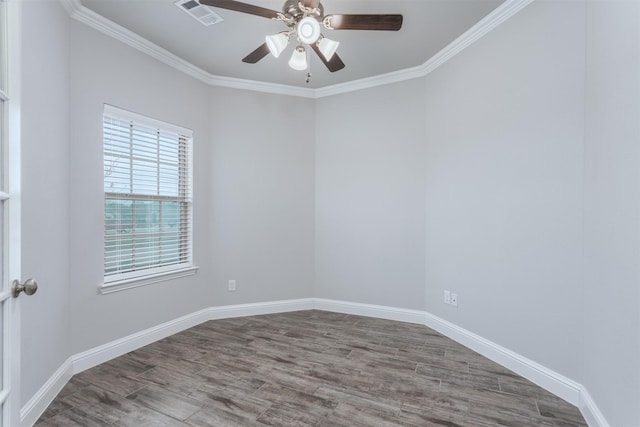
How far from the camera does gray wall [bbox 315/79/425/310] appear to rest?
11.8 feet

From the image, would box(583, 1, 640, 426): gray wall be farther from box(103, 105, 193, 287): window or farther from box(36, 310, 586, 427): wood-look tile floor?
box(103, 105, 193, 287): window

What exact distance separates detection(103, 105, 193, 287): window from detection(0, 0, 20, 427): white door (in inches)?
60.6

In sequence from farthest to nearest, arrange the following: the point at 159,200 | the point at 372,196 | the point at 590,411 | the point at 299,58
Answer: the point at 372,196 → the point at 159,200 → the point at 299,58 → the point at 590,411

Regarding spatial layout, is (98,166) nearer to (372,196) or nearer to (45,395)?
(45,395)

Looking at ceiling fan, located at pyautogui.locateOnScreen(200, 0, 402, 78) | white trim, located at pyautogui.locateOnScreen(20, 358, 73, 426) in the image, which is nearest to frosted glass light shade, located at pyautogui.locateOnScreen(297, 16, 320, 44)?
ceiling fan, located at pyautogui.locateOnScreen(200, 0, 402, 78)

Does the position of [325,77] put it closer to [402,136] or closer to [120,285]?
[402,136]

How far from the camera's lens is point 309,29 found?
204cm

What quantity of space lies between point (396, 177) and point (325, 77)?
4.71 ft

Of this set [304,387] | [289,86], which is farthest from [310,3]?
[304,387]

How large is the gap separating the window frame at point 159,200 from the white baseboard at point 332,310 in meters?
0.49

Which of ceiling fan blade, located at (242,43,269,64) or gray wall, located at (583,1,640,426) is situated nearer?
gray wall, located at (583,1,640,426)

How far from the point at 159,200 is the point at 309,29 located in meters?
2.21

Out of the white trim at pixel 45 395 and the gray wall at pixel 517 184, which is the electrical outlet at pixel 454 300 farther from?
the white trim at pixel 45 395

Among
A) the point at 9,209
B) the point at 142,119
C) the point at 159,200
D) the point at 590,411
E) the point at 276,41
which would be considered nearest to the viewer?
the point at 9,209
